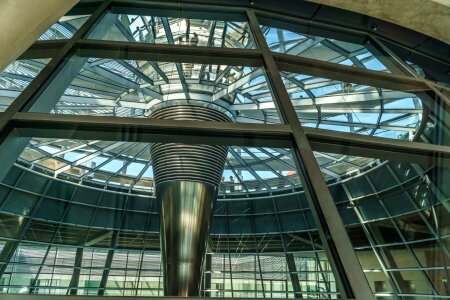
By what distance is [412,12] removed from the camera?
6.03 meters

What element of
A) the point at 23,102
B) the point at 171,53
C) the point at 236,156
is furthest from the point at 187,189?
the point at 23,102

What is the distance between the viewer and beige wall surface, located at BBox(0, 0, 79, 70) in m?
2.26

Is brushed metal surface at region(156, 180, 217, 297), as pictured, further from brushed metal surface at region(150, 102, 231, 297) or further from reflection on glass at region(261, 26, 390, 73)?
reflection on glass at region(261, 26, 390, 73)

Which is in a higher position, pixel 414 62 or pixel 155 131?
pixel 414 62

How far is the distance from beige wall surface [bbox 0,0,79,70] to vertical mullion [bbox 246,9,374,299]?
2.39 meters

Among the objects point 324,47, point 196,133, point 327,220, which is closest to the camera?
point 327,220

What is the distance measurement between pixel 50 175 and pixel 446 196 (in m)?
6.36

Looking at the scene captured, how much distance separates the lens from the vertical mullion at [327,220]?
2.21 metres

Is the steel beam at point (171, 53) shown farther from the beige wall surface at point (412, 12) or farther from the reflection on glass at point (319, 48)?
the beige wall surface at point (412, 12)

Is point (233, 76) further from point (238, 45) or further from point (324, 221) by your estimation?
point (324, 221)

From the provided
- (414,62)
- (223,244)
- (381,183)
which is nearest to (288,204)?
(223,244)

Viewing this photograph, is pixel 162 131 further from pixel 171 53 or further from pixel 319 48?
pixel 319 48

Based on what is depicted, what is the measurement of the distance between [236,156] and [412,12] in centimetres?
Answer: 397

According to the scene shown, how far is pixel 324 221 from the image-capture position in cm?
265
